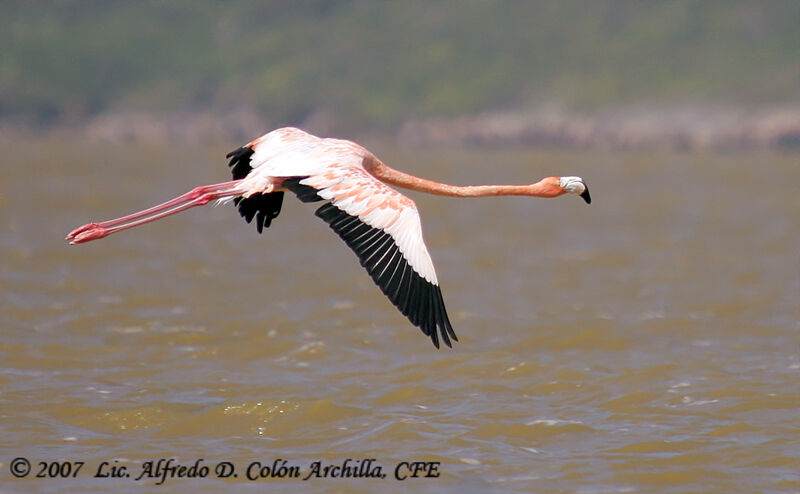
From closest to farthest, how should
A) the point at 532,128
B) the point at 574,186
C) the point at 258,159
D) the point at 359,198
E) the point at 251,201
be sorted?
1. the point at 359,198
2. the point at 574,186
3. the point at 258,159
4. the point at 251,201
5. the point at 532,128

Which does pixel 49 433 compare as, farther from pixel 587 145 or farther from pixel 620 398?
pixel 587 145

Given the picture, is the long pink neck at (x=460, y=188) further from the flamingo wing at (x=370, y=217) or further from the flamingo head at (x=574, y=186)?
the flamingo wing at (x=370, y=217)

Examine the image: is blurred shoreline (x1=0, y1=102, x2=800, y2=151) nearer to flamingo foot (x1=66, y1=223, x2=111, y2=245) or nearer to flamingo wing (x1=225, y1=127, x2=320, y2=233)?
flamingo wing (x1=225, y1=127, x2=320, y2=233)

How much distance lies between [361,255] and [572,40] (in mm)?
69191

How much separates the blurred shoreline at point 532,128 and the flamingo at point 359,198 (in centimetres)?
4871

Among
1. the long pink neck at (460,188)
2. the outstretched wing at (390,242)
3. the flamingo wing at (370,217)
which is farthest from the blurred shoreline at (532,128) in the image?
the outstretched wing at (390,242)

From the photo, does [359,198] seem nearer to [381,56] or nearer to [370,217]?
[370,217]

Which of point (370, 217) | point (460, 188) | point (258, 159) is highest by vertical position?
point (258, 159)

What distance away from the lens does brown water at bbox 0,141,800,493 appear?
9273mm

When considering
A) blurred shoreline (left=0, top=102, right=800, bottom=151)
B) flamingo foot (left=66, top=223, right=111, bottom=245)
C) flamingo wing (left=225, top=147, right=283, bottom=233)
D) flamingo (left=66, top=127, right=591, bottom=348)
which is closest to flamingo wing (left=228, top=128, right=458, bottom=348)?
flamingo (left=66, top=127, right=591, bottom=348)

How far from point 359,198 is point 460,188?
1.67m

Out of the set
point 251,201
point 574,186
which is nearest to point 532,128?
point 251,201

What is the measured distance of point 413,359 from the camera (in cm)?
1217

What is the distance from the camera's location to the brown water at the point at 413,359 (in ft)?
30.4
